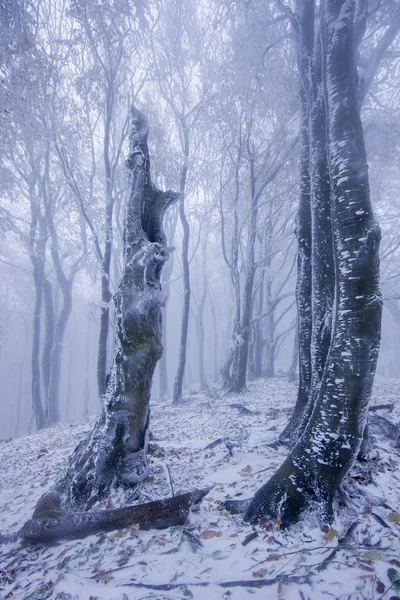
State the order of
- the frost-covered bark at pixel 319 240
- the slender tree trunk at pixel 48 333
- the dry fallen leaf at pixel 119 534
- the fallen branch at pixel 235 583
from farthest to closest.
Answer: the slender tree trunk at pixel 48 333 < the frost-covered bark at pixel 319 240 < the dry fallen leaf at pixel 119 534 < the fallen branch at pixel 235 583

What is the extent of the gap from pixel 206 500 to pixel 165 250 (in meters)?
3.67

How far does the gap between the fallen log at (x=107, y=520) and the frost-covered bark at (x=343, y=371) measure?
0.83 metres

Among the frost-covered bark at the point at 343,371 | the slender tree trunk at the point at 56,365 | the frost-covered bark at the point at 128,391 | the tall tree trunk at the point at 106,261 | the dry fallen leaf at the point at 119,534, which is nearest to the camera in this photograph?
the frost-covered bark at the point at 343,371

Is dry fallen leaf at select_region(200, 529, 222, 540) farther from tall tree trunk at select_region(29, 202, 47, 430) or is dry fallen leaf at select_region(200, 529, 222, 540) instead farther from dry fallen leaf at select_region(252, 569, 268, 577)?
tall tree trunk at select_region(29, 202, 47, 430)

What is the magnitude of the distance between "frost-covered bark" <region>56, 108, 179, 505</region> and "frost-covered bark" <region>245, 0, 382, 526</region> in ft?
6.38

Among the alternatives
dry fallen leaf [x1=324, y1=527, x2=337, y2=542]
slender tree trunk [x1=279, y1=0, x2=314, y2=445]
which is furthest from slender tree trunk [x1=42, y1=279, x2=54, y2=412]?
dry fallen leaf [x1=324, y1=527, x2=337, y2=542]

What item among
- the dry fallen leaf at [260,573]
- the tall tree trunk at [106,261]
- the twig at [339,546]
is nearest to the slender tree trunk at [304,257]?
the twig at [339,546]

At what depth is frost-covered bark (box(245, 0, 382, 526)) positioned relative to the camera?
295 centimetres

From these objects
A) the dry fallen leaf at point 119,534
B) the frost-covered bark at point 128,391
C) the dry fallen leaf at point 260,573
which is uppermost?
the frost-covered bark at point 128,391

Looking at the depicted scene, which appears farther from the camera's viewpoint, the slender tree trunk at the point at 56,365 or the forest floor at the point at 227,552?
the slender tree trunk at the point at 56,365

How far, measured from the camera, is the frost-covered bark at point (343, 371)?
2.95m

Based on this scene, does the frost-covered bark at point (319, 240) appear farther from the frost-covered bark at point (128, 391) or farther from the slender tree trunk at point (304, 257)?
the frost-covered bark at point (128, 391)

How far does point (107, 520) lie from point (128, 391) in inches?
60.0

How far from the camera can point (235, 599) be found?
2.21 metres
